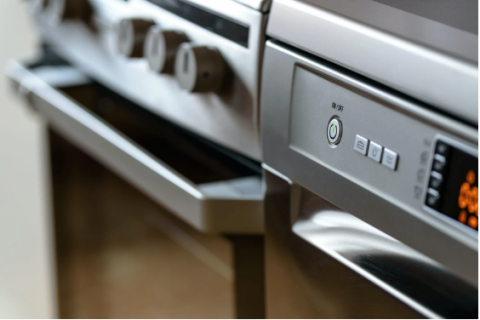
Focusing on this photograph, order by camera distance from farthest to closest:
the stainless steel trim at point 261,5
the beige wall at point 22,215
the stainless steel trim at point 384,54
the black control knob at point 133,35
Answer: the beige wall at point 22,215, the black control knob at point 133,35, the stainless steel trim at point 261,5, the stainless steel trim at point 384,54

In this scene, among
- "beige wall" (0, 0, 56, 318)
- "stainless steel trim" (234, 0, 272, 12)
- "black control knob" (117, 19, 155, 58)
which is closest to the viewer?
"stainless steel trim" (234, 0, 272, 12)

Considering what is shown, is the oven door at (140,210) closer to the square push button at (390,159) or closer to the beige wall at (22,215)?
the square push button at (390,159)

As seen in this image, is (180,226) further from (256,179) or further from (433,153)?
(433,153)

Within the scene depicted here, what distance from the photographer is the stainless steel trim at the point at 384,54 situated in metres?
0.27

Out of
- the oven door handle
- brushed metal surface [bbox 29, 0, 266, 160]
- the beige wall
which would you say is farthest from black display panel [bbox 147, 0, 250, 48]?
the beige wall

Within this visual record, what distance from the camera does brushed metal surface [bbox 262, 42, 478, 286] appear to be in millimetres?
291

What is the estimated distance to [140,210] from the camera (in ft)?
2.06

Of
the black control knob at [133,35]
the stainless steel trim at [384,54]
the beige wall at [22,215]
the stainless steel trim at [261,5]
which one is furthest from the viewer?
the beige wall at [22,215]

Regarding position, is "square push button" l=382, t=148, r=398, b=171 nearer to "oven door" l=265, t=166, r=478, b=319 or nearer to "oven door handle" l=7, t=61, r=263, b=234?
"oven door" l=265, t=166, r=478, b=319

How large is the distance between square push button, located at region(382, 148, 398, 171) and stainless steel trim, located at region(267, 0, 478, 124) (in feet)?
0.11

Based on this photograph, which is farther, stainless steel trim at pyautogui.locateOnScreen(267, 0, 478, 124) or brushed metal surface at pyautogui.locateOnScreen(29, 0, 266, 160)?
brushed metal surface at pyautogui.locateOnScreen(29, 0, 266, 160)

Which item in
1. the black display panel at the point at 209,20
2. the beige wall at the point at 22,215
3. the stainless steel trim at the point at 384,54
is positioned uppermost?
the stainless steel trim at the point at 384,54

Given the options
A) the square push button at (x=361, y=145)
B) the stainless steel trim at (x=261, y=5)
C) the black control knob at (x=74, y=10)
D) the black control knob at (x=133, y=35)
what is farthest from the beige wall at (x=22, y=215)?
the square push button at (x=361, y=145)

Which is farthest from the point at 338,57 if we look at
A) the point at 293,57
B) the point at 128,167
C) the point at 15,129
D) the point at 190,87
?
the point at 15,129
